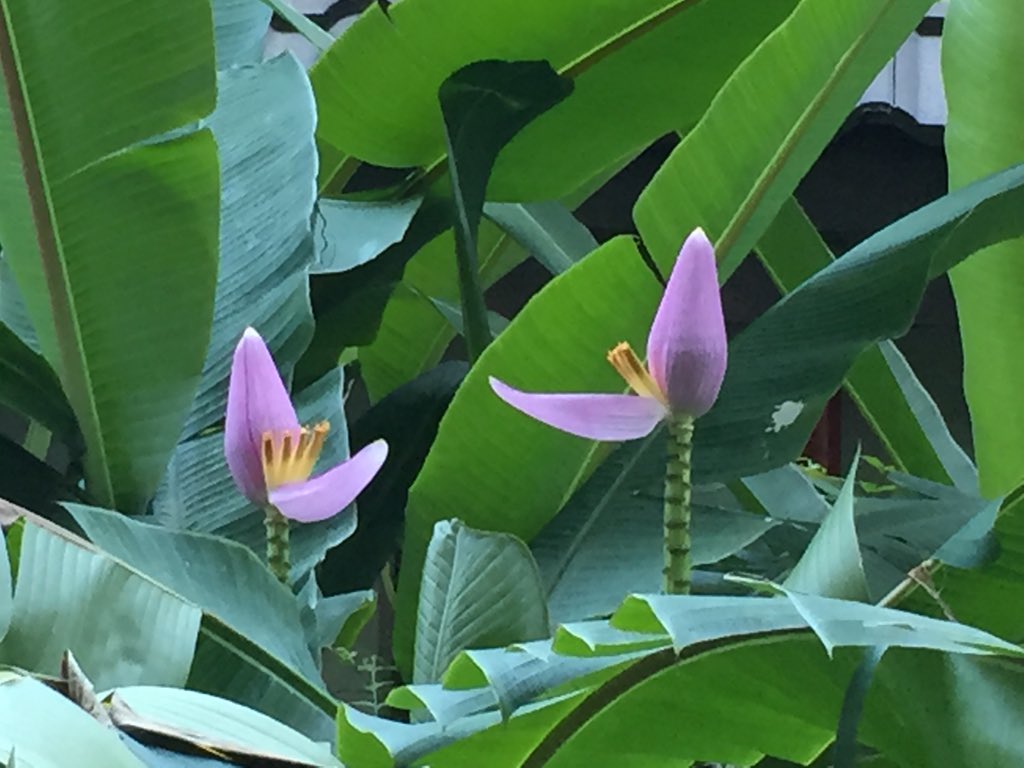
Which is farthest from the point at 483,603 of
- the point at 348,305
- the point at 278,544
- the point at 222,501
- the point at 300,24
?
the point at 300,24

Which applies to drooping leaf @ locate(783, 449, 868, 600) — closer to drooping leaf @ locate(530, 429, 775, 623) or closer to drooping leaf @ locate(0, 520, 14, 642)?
drooping leaf @ locate(530, 429, 775, 623)

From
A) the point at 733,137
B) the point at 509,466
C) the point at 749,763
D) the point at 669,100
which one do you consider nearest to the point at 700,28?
the point at 669,100

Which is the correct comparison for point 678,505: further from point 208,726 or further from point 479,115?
point 479,115

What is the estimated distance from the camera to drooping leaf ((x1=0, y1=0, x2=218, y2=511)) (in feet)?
1.44

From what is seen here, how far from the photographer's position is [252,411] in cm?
35

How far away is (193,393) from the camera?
0.48 metres

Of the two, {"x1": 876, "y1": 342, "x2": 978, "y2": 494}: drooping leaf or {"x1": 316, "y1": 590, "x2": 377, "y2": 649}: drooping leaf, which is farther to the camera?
{"x1": 876, "y1": 342, "x2": 978, "y2": 494}: drooping leaf

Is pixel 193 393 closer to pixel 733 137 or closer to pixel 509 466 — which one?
pixel 509 466

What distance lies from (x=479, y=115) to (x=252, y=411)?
0.81ft

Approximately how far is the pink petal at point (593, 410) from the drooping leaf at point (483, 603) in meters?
0.07

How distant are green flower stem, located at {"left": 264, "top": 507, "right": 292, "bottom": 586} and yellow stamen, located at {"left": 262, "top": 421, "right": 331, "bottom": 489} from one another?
15mm

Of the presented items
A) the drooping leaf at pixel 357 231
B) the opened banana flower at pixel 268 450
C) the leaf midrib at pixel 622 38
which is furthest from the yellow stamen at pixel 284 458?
the leaf midrib at pixel 622 38

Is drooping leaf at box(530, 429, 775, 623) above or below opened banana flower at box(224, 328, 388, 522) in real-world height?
below

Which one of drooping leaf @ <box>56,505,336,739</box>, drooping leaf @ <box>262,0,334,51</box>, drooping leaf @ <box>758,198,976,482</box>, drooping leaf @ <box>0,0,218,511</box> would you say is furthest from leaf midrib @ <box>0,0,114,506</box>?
drooping leaf @ <box>758,198,976,482</box>
